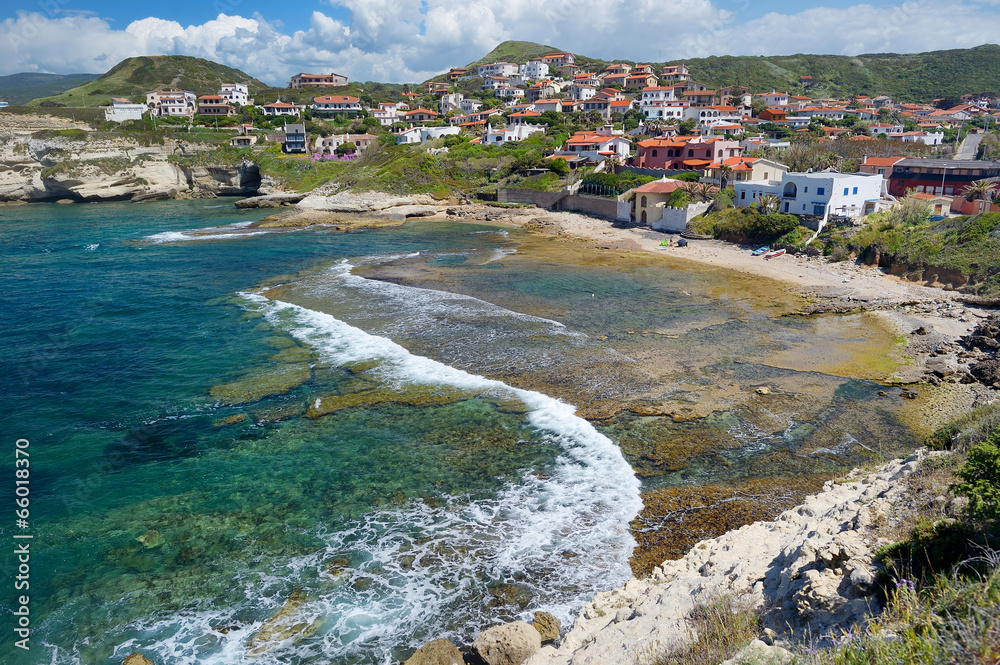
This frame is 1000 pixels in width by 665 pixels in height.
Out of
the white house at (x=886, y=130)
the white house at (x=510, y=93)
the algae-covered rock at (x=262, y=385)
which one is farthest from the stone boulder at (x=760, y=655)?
the white house at (x=510, y=93)

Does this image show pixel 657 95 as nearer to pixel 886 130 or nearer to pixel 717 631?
pixel 886 130

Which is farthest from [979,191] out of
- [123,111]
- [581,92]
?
[123,111]

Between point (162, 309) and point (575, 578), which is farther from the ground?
point (162, 309)

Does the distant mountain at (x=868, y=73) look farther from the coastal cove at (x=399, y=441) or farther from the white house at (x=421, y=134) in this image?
the coastal cove at (x=399, y=441)

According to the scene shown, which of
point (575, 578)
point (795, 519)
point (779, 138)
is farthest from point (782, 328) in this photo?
point (779, 138)

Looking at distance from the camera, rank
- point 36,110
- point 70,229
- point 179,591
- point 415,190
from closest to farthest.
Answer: point 179,591 → point 70,229 → point 415,190 → point 36,110

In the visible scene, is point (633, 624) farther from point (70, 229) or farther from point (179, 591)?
point (70, 229)

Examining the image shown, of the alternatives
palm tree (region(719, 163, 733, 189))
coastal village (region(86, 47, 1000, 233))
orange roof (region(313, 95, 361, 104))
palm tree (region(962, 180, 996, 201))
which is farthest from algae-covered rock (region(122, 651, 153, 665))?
orange roof (region(313, 95, 361, 104))
